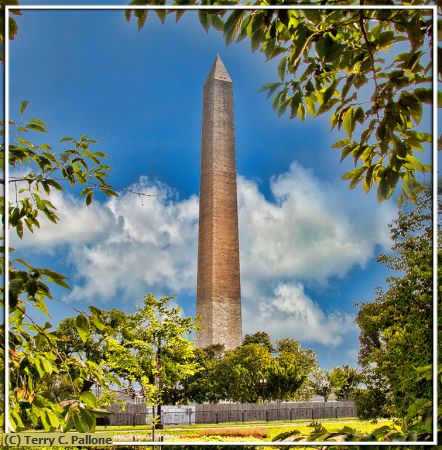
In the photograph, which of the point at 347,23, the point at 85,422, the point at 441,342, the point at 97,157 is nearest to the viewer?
the point at 85,422

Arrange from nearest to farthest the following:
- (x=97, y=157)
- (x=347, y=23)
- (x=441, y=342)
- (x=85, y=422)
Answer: (x=85, y=422) < (x=347, y=23) < (x=97, y=157) < (x=441, y=342)

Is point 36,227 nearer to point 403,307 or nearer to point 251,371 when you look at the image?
point 251,371

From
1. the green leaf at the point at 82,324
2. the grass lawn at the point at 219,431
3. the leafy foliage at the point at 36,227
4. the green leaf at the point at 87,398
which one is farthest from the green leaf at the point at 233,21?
the grass lawn at the point at 219,431

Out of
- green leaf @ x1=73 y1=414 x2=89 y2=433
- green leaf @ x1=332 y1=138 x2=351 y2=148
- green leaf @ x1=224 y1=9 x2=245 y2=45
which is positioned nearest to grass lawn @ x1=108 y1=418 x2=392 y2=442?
green leaf @ x1=73 y1=414 x2=89 y2=433

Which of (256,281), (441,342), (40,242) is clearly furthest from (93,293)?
(441,342)

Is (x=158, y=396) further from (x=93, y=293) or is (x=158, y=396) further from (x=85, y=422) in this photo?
(x=85, y=422)

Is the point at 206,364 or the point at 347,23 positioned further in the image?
the point at 206,364

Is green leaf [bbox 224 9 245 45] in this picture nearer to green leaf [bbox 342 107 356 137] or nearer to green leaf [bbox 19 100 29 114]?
green leaf [bbox 342 107 356 137]

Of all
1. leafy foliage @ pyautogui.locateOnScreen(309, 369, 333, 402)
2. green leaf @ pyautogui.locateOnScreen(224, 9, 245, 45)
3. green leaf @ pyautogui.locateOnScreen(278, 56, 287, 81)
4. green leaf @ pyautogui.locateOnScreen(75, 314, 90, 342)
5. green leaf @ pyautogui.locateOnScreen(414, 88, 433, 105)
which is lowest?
leafy foliage @ pyautogui.locateOnScreen(309, 369, 333, 402)
